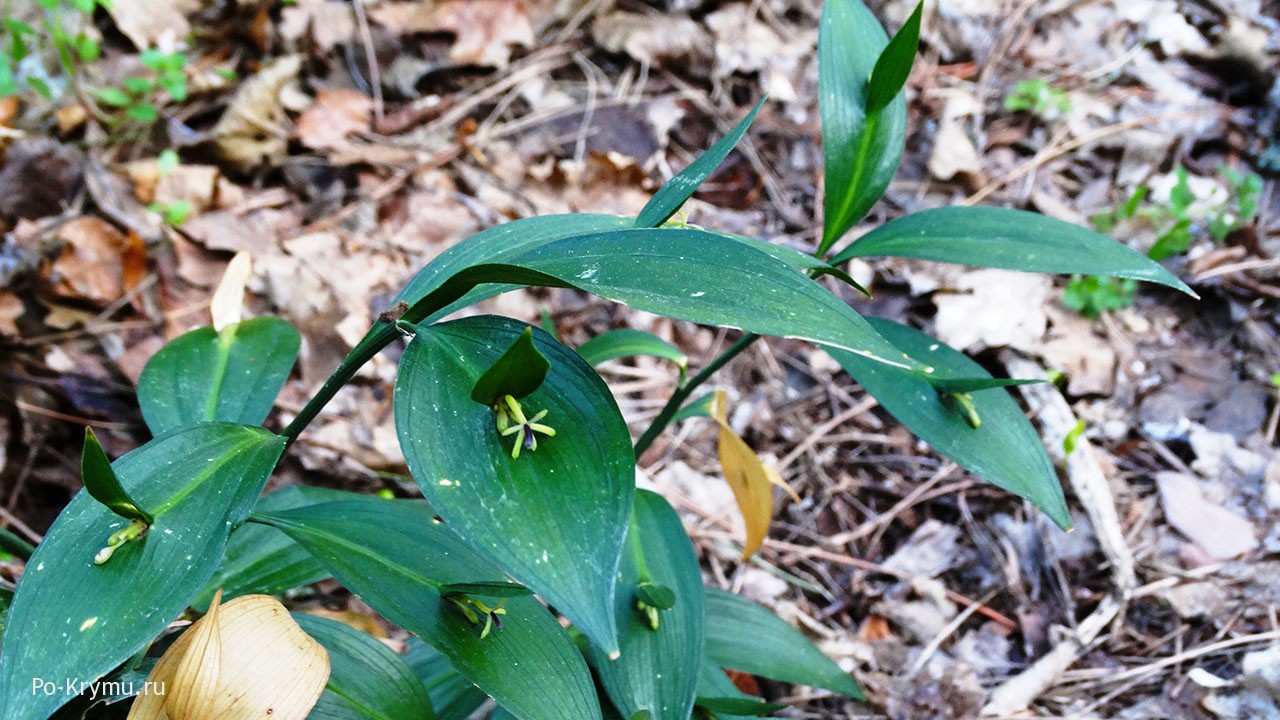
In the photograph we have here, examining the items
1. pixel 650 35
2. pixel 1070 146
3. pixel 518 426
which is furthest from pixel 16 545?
pixel 1070 146

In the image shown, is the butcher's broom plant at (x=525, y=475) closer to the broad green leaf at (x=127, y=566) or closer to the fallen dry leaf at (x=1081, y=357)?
the broad green leaf at (x=127, y=566)

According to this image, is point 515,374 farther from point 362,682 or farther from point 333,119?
point 333,119

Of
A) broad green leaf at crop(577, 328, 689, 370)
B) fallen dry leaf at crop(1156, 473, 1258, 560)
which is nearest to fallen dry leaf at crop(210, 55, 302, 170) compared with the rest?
broad green leaf at crop(577, 328, 689, 370)

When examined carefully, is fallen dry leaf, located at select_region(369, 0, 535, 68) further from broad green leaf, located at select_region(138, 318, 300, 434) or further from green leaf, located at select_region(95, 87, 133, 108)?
broad green leaf, located at select_region(138, 318, 300, 434)

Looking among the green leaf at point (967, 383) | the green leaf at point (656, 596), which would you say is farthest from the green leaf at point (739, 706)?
the green leaf at point (967, 383)

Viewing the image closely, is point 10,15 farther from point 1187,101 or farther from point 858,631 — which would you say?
point 1187,101

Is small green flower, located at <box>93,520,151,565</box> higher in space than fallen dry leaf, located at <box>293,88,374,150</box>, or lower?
higher

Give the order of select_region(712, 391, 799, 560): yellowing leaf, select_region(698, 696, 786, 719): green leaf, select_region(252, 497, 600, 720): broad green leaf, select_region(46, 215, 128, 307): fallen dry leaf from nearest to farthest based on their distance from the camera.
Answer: select_region(252, 497, 600, 720): broad green leaf
select_region(698, 696, 786, 719): green leaf
select_region(712, 391, 799, 560): yellowing leaf
select_region(46, 215, 128, 307): fallen dry leaf

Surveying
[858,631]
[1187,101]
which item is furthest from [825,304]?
[1187,101]
